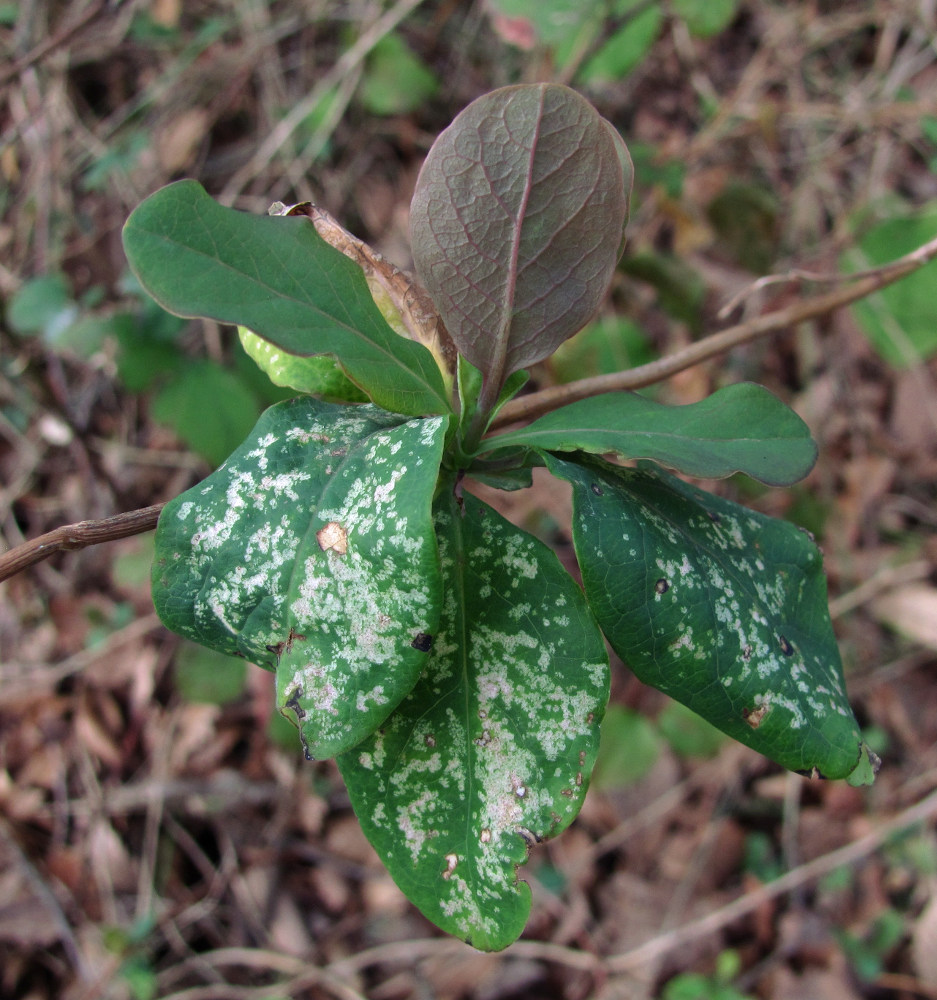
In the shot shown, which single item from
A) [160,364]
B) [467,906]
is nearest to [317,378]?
[467,906]

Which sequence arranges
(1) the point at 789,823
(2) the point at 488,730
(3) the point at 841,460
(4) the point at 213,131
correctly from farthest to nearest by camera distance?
(4) the point at 213,131 → (3) the point at 841,460 → (1) the point at 789,823 → (2) the point at 488,730

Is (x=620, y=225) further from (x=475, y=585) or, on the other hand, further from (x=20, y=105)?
(x=20, y=105)

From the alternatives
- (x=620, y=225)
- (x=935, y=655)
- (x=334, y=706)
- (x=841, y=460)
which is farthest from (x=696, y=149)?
(x=334, y=706)

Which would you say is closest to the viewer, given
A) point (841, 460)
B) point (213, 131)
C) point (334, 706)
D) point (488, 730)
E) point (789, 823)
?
point (334, 706)

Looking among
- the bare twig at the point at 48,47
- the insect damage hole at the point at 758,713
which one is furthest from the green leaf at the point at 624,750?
the bare twig at the point at 48,47

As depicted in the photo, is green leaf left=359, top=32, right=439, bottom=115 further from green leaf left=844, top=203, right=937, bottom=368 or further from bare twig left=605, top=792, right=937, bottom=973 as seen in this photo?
bare twig left=605, top=792, right=937, bottom=973

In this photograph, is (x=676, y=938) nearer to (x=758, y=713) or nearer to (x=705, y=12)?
(x=758, y=713)
